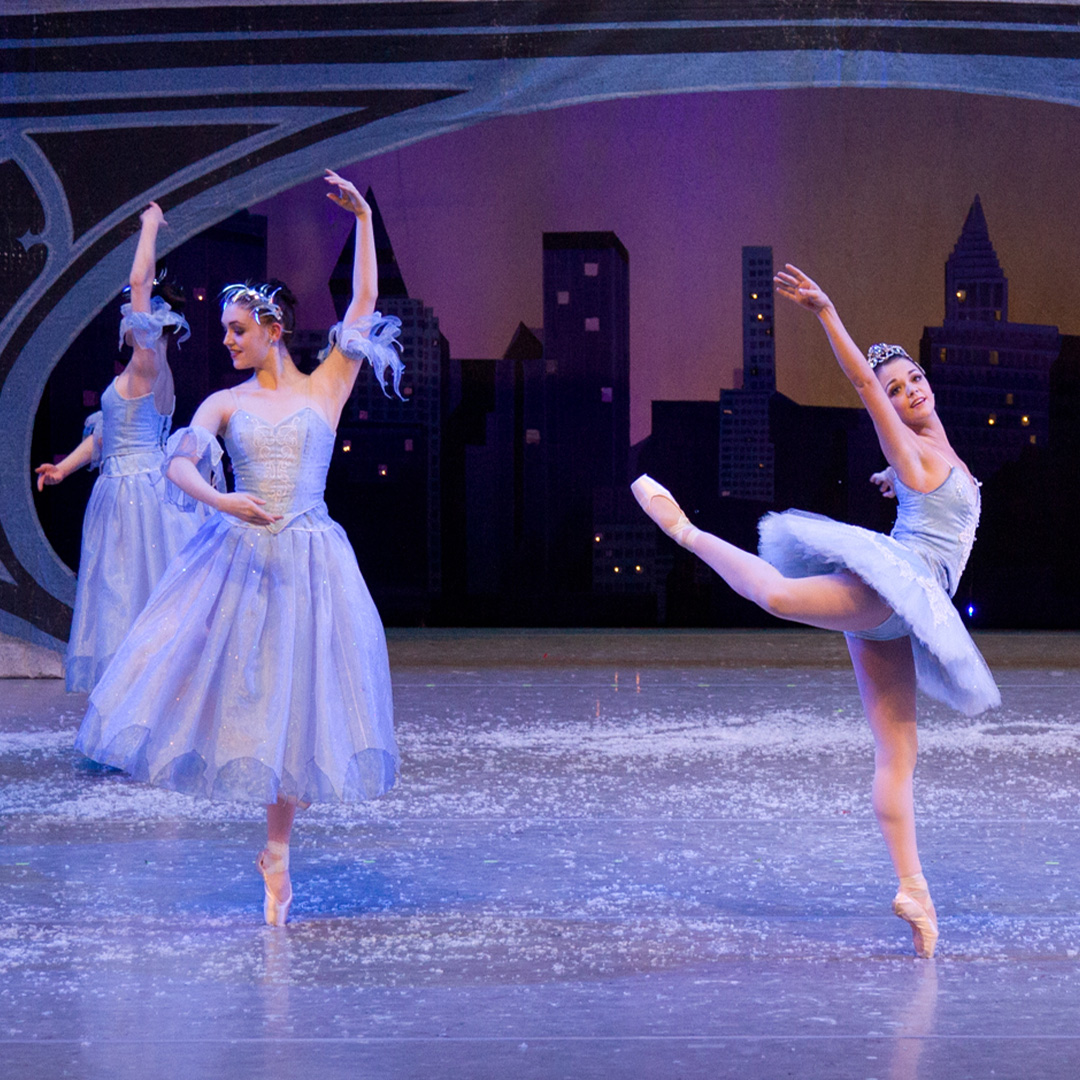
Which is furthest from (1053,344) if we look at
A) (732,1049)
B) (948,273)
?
(732,1049)

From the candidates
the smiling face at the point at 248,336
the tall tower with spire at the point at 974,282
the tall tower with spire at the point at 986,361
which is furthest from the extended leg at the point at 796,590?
the tall tower with spire at the point at 974,282

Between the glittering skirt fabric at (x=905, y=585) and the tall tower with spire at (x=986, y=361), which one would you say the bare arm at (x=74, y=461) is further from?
the tall tower with spire at (x=986, y=361)

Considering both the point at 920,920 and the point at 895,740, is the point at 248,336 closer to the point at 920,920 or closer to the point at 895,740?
the point at 895,740

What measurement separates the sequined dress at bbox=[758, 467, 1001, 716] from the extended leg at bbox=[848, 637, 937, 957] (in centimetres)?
4

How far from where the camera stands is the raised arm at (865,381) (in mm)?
2441

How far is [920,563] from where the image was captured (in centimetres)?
254

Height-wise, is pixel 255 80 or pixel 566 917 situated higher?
pixel 255 80

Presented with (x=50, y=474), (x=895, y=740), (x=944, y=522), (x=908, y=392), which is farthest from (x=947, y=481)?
(x=50, y=474)

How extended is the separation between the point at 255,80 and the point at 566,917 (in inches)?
203

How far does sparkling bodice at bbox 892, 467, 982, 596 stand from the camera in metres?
2.59

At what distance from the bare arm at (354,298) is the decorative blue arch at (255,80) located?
4.05 m

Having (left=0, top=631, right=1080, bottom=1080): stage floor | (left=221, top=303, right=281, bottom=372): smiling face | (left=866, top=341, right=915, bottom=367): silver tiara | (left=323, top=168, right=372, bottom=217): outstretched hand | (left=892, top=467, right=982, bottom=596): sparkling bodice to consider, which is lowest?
(left=0, top=631, right=1080, bottom=1080): stage floor

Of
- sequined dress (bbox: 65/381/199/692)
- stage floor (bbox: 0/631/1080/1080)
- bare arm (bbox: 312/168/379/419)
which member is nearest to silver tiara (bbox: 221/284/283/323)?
bare arm (bbox: 312/168/379/419)

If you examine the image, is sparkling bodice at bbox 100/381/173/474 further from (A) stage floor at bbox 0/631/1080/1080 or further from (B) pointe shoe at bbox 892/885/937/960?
(B) pointe shoe at bbox 892/885/937/960
